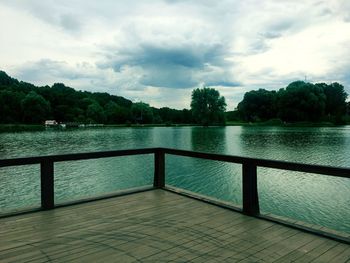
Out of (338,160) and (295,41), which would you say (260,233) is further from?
(295,41)

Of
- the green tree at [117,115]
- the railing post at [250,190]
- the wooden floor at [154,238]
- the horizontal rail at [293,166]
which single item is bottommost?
the wooden floor at [154,238]

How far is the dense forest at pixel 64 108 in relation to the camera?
77.3 metres

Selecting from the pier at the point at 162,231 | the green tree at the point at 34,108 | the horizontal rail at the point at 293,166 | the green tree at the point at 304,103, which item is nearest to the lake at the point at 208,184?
the pier at the point at 162,231

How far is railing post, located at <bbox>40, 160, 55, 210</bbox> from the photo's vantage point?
377 cm

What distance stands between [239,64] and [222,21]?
7654mm

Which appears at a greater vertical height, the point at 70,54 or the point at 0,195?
the point at 70,54

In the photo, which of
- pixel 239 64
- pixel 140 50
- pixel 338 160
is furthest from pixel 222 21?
pixel 338 160

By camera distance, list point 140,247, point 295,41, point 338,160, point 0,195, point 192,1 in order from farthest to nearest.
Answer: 1. point 295,41
2. point 338,160
3. point 192,1
4. point 0,195
5. point 140,247

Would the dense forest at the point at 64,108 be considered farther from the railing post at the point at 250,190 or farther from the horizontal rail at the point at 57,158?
the railing post at the point at 250,190

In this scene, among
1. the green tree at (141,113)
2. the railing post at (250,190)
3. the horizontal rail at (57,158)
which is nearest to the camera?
the horizontal rail at (57,158)

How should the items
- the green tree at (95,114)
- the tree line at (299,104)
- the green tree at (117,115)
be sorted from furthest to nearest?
the green tree at (117,115), the green tree at (95,114), the tree line at (299,104)

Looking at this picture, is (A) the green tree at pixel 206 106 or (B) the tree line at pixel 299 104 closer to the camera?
(B) the tree line at pixel 299 104

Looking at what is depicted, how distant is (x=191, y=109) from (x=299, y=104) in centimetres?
2549

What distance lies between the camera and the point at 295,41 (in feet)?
66.4
